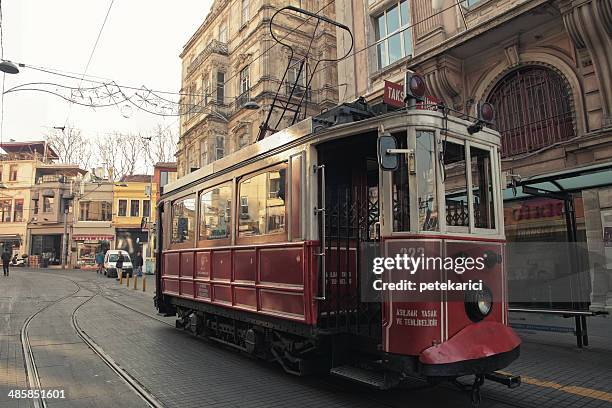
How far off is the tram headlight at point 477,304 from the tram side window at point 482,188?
75 cm

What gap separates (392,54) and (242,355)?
A: 1184cm

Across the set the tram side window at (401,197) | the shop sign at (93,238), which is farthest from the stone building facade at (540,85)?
the shop sign at (93,238)

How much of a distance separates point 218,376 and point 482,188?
4.23 m

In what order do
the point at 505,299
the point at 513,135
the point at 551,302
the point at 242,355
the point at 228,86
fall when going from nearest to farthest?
the point at 505,299, the point at 242,355, the point at 551,302, the point at 513,135, the point at 228,86

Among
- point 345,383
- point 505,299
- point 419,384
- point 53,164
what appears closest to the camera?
point 505,299

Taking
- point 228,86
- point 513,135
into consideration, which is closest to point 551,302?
point 513,135

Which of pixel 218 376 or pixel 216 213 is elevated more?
pixel 216 213

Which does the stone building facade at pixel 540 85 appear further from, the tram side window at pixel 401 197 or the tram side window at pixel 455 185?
the tram side window at pixel 401 197

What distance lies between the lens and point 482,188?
5105mm

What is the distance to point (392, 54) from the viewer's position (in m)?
15.5

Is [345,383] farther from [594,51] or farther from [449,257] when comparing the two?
[594,51]

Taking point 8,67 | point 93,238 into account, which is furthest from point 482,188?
point 93,238

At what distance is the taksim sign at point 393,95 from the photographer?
506cm

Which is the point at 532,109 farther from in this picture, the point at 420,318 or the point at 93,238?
the point at 93,238
